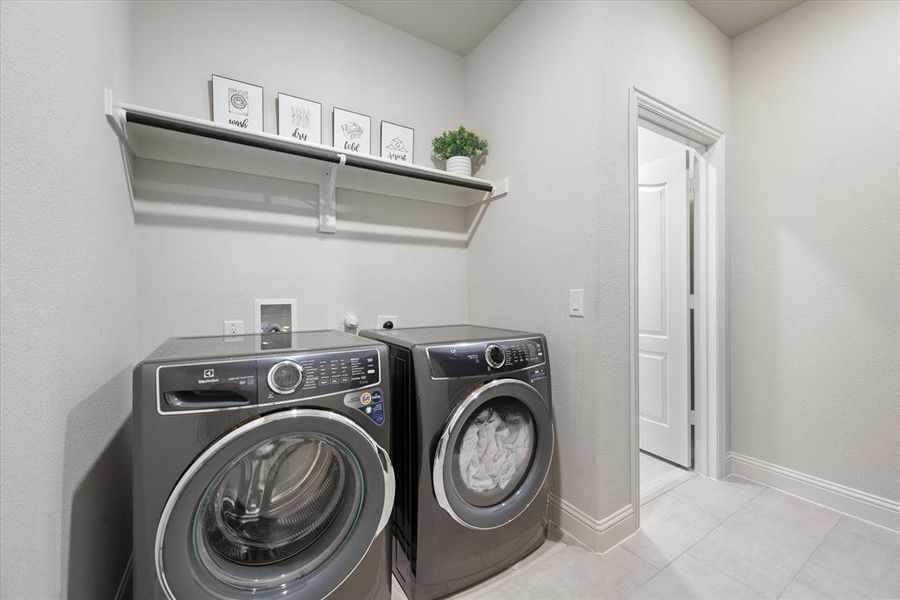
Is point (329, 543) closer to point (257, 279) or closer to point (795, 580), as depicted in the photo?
point (257, 279)

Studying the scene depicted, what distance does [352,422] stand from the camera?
1122mm

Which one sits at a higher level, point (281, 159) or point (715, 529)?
point (281, 159)

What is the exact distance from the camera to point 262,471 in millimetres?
1165

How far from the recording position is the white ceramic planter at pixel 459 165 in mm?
2121

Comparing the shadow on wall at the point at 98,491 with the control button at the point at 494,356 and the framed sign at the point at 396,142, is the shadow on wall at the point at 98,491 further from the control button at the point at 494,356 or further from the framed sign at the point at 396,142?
the framed sign at the point at 396,142

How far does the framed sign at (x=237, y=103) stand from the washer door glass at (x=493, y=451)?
164cm

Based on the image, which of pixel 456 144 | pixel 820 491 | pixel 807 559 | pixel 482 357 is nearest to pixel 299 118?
pixel 456 144

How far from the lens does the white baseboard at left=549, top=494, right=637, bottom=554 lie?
1632 millimetres

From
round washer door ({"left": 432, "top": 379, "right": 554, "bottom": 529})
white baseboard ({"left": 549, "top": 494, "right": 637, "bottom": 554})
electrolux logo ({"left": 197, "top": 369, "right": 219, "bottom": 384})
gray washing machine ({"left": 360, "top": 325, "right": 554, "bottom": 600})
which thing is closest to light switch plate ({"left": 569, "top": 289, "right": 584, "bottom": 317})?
gray washing machine ({"left": 360, "top": 325, "right": 554, "bottom": 600})

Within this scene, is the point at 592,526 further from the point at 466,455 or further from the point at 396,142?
the point at 396,142

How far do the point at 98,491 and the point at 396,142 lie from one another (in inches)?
76.1

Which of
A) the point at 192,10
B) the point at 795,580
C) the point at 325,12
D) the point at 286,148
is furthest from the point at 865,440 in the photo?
the point at 192,10

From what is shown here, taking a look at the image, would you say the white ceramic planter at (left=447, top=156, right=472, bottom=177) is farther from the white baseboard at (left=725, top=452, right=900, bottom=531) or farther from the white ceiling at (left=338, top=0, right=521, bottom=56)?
the white baseboard at (left=725, top=452, right=900, bottom=531)

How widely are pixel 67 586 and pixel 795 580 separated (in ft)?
7.74
